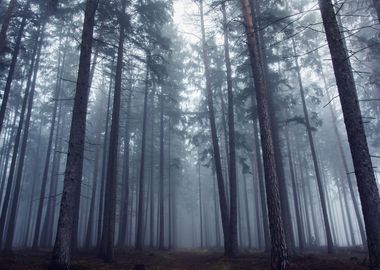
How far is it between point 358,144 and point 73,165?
8411 mm

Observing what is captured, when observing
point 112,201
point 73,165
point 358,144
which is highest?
point 73,165

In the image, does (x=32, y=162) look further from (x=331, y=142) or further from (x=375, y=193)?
(x=375, y=193)

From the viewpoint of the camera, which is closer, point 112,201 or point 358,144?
point 358,144

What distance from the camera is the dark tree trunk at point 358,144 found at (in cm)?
659

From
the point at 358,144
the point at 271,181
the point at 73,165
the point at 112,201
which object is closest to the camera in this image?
the point at 358,144

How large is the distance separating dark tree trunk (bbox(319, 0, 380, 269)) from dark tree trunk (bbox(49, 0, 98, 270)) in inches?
322

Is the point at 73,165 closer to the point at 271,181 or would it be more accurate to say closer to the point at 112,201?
the point at 112,201

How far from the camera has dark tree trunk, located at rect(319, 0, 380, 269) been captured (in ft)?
21.6

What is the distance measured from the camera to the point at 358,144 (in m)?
7.09

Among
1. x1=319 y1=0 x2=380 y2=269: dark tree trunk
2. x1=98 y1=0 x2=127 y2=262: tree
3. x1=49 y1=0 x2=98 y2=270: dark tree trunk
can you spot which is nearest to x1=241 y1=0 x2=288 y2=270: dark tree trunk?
x1=319 y1=0 x2=380 y2=269: dark tree trunk

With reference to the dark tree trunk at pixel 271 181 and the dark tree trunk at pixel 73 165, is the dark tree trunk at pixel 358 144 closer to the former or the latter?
the dark tree trunk at pixel 271 181

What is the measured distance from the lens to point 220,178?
16797mm

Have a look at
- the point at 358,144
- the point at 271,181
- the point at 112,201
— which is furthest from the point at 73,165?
the point at 358,144

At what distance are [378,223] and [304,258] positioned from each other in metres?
6.11
